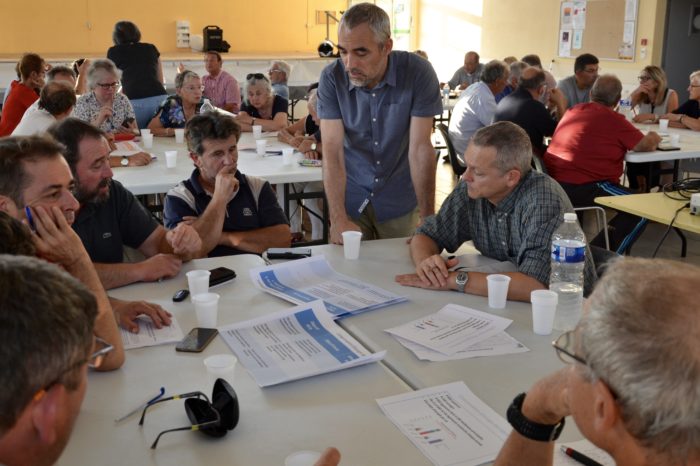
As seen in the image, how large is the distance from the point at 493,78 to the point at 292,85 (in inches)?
194

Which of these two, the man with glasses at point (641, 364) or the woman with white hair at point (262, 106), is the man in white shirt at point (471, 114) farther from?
the man with glasses at point (641, 364)

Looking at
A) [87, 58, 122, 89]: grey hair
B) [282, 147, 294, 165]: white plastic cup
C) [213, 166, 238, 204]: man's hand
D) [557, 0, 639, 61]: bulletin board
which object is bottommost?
[282, 147, 294, 165]: white plastic cup

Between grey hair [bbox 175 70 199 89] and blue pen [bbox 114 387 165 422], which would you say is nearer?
blue pen [bbox 114 387 165 422]

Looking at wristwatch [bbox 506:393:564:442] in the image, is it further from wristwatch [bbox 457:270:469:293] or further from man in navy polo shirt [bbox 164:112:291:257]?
man in navy polo shirt [bbox 164:112:291:257]

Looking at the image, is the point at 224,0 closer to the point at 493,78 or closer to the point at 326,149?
the point at 493,78

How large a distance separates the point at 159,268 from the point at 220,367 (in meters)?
0.87

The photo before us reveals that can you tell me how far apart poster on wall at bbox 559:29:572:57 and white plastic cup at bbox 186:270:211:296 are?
30.7 feet

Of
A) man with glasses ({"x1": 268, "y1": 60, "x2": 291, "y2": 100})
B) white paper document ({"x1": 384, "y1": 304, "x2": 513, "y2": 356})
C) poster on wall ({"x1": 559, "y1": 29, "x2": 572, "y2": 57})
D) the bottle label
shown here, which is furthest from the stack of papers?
poster on wall ({"x1": 559, "y1": 29, "x2": 572, "y2": 57})

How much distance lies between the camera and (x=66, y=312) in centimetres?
95

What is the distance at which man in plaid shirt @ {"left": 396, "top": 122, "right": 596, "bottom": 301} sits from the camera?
2.36 m

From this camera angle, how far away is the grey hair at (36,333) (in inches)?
35.0

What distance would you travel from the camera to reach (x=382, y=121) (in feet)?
10.7

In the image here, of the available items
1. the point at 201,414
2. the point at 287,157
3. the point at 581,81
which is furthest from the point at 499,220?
the point at 581,81

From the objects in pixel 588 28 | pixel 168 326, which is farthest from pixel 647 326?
pixel 588 28
